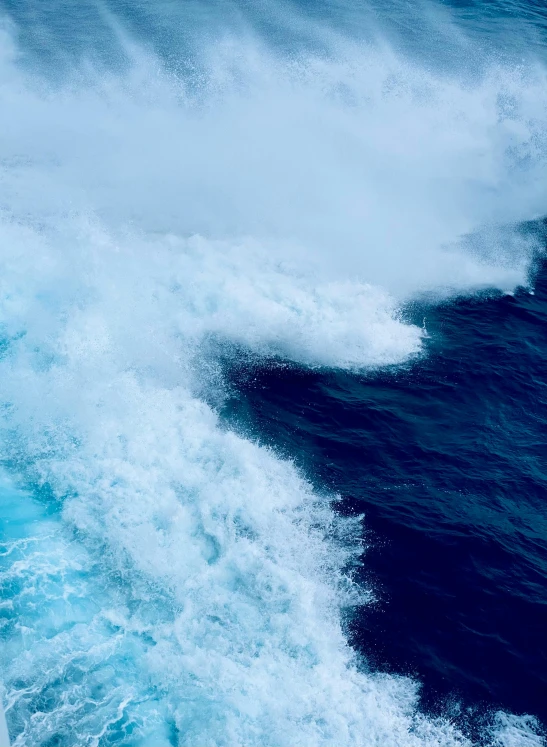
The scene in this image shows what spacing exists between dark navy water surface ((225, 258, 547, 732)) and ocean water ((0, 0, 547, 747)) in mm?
119

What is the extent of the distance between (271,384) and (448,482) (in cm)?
922

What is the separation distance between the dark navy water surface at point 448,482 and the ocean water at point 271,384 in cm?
12

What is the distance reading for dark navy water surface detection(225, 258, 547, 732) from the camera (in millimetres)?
18984

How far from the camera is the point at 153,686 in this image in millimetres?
17359

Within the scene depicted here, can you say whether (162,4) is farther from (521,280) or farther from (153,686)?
(153,686)

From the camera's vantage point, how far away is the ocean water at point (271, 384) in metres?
17.8

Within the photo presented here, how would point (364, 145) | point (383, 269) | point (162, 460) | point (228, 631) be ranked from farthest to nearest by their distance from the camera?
point (364, 145) < point (383, 269) < point (162, 460) < point (228, 631)

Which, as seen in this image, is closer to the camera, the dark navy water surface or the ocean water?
the ocean water

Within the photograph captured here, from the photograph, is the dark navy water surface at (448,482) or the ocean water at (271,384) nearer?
the ocean water at (271,384)

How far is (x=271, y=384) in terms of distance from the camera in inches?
1107

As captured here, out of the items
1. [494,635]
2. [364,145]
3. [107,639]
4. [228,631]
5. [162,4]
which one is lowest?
[107,639]

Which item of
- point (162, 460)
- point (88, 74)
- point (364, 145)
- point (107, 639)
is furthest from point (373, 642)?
point (88, 74)

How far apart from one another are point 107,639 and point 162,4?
59.0 meters

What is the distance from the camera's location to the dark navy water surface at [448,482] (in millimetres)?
18984
